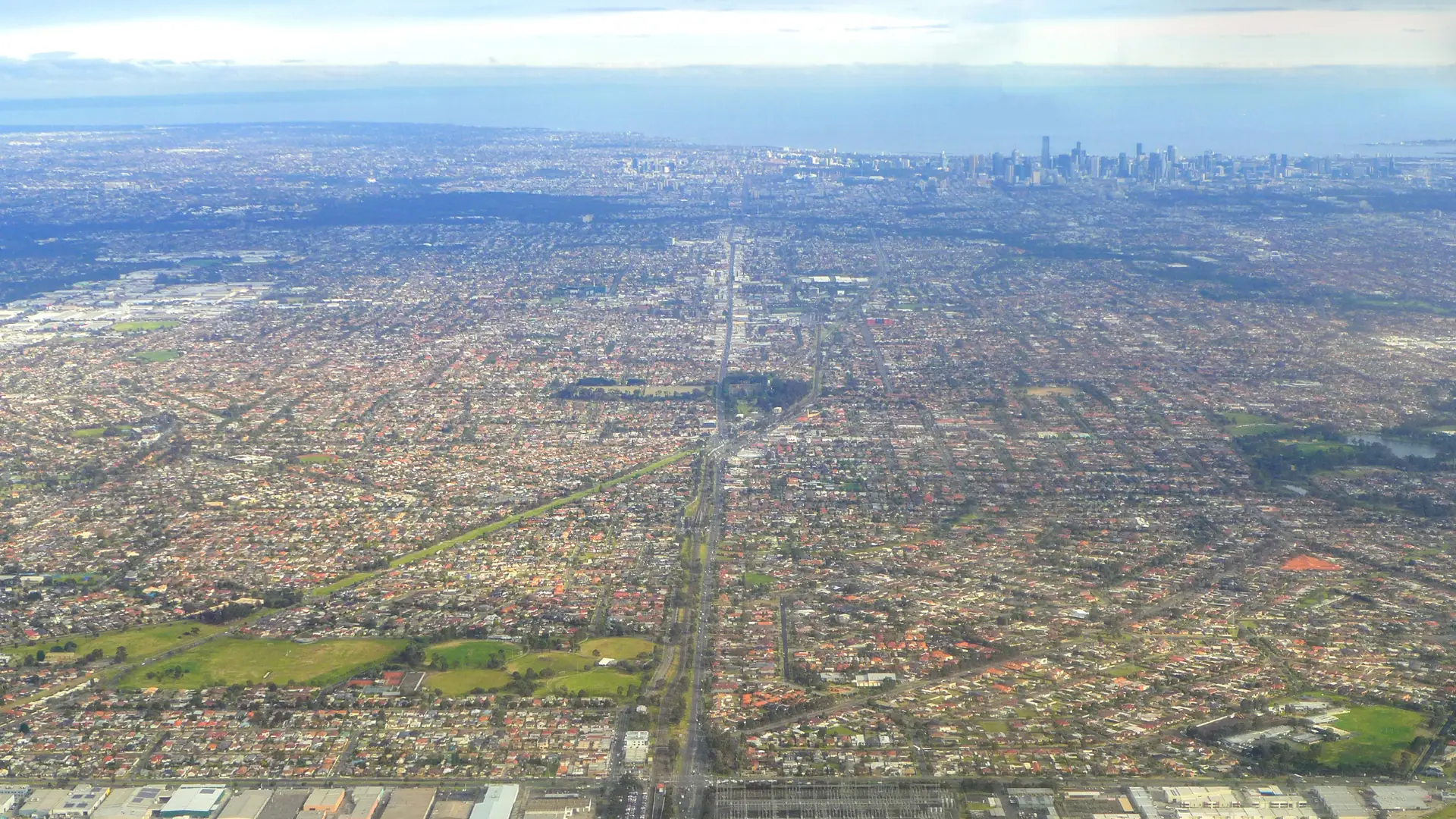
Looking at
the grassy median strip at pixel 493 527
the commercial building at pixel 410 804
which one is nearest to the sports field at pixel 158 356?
the grassy median strip at pixel 493 527

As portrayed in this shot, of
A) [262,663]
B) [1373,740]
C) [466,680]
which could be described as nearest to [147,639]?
[262,663]

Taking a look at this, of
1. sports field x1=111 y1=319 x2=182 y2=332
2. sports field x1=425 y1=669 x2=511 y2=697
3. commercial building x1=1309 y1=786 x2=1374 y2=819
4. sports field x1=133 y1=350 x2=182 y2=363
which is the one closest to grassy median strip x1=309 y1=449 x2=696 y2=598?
sports field x1=425 y1=669 x2=511 y2=697

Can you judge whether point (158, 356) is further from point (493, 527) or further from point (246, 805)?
point (246, 805)

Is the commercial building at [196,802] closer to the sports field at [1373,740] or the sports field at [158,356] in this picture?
the sports field at [1373,740]

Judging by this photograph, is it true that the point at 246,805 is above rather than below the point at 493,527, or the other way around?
below

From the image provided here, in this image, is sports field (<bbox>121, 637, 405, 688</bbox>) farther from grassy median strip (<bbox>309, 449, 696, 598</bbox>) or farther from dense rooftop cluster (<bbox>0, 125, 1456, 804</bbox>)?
grassy median strip (<bbox>309, 449, 696, 598</bbox>)

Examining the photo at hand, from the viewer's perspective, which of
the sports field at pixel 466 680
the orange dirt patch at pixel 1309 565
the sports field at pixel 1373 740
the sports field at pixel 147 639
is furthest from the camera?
the orange dirt patch at pixel 1309 565

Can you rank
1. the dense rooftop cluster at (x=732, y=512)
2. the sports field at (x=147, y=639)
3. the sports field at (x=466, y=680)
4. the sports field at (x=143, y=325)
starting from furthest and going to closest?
the sports field at (x=143, y=325) < the sports field at (x=147, y=639) < the sports field at (x=466, y=680) < the dense rooftop cluster at (x=732, y=512)

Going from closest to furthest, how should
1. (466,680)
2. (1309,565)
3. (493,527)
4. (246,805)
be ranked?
(246,805) < (466,680) < (1309,565) < (493,527)
